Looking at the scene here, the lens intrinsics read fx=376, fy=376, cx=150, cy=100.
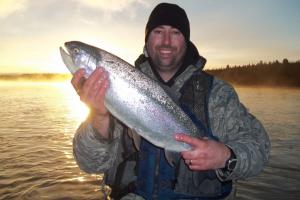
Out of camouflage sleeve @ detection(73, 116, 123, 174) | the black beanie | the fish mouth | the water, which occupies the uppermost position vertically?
the black beanie

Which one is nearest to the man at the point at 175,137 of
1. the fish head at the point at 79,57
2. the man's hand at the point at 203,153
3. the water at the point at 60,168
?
the fish head at the point at 79,57

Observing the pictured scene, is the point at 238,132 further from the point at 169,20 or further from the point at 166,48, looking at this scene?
the point at 169,20

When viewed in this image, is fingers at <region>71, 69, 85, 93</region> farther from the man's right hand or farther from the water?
the water

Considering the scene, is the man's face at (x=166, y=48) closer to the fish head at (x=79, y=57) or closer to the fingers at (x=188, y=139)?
the fish head at (x=79, y=57)

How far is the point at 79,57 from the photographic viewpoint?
400 cm

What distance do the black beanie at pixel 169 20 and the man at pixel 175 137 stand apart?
0.19 meters

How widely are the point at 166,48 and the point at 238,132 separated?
1361mm

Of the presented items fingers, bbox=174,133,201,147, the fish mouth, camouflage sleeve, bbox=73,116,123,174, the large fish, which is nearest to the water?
camouflage sleeve, bbox=73,116,123,174

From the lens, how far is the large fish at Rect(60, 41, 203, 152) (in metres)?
3.91

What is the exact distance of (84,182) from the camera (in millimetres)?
8695

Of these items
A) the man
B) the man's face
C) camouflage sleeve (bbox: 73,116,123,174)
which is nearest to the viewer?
the man

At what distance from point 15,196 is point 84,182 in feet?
5.19

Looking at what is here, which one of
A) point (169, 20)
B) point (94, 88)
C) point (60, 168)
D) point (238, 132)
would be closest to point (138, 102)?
point (94, 88)

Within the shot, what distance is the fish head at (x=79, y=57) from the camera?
12.9ft
